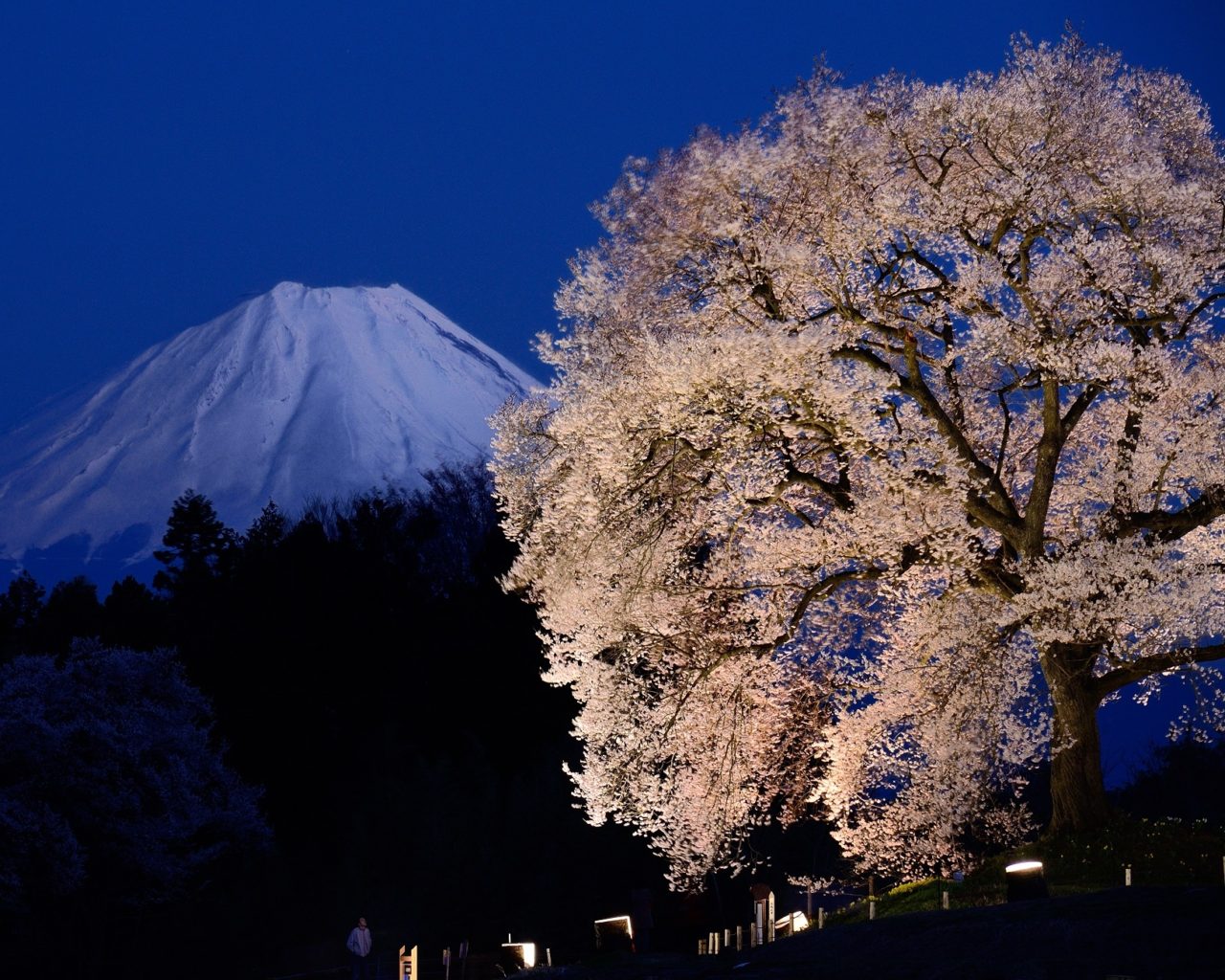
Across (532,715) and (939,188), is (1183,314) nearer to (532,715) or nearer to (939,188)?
(939,188)

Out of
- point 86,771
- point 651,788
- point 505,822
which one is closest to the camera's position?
point 651,788

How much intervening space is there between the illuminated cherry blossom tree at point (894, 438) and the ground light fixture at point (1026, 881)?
3.52 m

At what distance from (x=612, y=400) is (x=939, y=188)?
478 centimetres

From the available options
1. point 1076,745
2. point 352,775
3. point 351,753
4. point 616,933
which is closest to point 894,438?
point 1076,745

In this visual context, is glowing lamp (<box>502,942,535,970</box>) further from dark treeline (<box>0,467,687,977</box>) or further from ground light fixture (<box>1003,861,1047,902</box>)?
dark treeline (<box>0,467,687,977</box>)

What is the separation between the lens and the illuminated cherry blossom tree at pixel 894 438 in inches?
592

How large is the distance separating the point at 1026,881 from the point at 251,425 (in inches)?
4049

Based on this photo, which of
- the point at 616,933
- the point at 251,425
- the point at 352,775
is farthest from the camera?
the point at 251,425

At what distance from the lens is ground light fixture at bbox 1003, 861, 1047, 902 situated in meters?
11.7

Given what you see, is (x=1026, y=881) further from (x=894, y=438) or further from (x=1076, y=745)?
(x=894, y=438)

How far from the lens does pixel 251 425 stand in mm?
108688

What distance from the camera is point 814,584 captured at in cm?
1653

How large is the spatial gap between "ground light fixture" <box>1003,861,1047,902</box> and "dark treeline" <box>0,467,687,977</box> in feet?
62.8

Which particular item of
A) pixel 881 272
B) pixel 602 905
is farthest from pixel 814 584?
pixel 602 905
